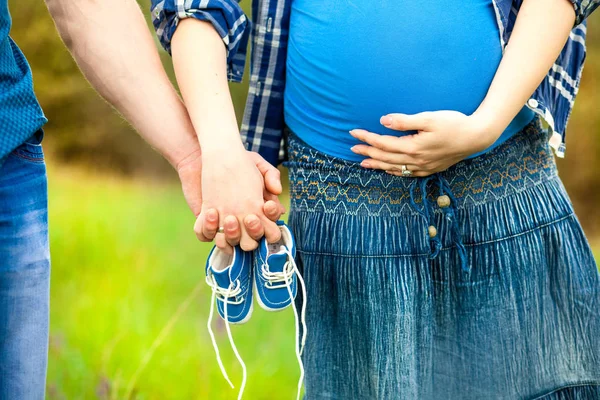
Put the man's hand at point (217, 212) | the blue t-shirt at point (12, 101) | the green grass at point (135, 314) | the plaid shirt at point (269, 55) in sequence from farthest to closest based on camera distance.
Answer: the green grass at point (135, 314) → the plaid shirt at point (269, 55) → the man's hand at point (217, 212) → the blue t-shirt at point (12, 101)

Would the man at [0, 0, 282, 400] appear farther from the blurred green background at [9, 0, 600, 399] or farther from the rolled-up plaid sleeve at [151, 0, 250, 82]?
the blurred green background at [9, 0, 600, 399]

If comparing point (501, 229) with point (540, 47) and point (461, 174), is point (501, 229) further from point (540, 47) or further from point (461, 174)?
point (540, 47)

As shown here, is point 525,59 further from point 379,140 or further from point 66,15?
point 66,15

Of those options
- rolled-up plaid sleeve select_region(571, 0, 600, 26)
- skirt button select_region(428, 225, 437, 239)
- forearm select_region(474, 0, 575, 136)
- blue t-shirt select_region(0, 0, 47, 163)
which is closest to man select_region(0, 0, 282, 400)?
blue t-shirt select_region(0, 0, 47, 163)

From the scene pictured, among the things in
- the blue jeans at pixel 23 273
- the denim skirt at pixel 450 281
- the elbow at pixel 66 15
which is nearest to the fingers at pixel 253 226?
the denim skirt at pixel 450 281

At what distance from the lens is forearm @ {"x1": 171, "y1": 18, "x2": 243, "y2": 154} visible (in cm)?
120

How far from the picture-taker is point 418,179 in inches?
51.9

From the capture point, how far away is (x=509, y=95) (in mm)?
1214

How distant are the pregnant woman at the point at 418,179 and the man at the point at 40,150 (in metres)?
0.06

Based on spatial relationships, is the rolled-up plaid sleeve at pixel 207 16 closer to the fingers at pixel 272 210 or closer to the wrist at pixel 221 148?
the wrist at pixel 221 148

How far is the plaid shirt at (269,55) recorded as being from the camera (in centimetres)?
126

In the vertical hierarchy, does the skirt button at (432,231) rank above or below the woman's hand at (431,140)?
below

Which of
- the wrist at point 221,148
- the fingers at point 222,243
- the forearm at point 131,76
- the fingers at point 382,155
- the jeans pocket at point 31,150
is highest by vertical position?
the forearm at point 131,76

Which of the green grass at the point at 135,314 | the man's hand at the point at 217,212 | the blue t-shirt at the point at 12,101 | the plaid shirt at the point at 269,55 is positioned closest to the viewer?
the blue t-shirt at the point at 12,101
